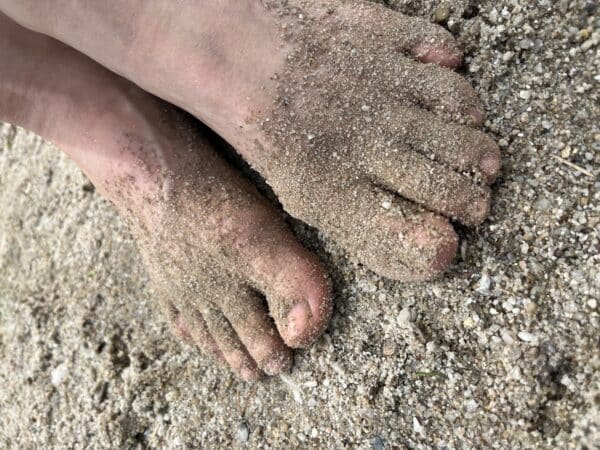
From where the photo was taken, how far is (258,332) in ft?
4.08

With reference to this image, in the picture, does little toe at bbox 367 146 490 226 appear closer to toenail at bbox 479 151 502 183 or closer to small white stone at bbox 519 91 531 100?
toenail at bbox 479 151 502 183

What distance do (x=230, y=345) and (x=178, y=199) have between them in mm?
340

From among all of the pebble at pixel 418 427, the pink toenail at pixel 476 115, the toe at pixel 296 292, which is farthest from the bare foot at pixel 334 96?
the pebble at pixel 418 427

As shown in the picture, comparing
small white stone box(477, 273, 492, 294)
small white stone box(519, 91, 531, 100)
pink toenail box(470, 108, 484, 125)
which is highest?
small white stone box(519, 91, 531, 100)

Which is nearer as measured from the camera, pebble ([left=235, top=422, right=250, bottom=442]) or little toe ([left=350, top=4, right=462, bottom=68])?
little toe ([left=350, top=4, right=462, bottom=68])

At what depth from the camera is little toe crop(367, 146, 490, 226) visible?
1.00 meters

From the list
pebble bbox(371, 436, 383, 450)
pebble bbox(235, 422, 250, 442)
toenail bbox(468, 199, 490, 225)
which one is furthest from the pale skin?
pebble bbox(371, 436, 383, 450)

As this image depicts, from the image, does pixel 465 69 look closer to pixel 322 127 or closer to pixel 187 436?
pixel 322 127

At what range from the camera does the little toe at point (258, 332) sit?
47.8 inches

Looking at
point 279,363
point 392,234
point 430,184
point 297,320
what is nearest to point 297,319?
point 297,320

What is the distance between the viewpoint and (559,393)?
944 millimetres

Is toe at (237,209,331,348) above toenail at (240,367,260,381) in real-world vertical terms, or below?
above

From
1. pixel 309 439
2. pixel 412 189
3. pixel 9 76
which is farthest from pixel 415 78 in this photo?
pixel 9 76

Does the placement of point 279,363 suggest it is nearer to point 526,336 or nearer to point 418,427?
point 418,427
